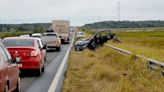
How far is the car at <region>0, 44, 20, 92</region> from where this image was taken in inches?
421

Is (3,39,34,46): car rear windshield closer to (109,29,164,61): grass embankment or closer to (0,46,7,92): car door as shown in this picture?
(109,29,164,61): grass embankment

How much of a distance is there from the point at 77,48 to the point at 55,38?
3.97 metres

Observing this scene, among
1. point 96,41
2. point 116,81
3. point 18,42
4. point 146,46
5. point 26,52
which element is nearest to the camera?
point 116,81

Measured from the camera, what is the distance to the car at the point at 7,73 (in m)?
10.7

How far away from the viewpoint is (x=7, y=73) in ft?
37.1

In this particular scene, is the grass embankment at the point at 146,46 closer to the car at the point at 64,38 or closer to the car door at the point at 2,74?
the car at the point at 64,38

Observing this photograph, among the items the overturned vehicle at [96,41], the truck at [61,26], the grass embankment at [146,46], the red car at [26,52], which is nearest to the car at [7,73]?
the red car at [26,52]

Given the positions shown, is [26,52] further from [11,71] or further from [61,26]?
[61,26]

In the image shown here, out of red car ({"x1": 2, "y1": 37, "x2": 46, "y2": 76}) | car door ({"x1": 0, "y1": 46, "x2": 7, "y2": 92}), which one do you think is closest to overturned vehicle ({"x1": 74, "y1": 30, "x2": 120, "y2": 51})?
red car ({"x1": 2, "y1": 37, "x2": 46, "y2": 76})

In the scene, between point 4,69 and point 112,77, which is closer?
point 4,69

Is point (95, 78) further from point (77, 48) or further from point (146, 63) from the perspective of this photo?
point (77, 48)

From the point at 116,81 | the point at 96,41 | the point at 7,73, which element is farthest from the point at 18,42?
the point at 96,41

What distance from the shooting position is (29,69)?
19219mm

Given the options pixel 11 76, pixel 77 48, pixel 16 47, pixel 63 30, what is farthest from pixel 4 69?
pixel 63 30
